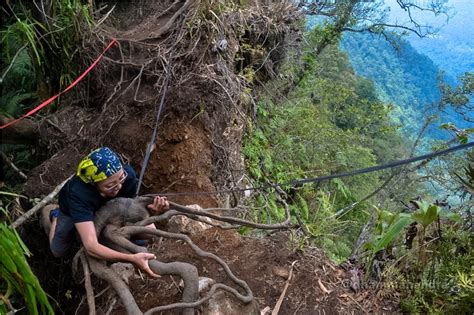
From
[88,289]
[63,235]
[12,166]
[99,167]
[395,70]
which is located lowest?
[12,166]

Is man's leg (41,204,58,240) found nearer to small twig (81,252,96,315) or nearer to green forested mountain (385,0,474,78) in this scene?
small twig (81,252,96,315)

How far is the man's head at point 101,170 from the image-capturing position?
106 inches

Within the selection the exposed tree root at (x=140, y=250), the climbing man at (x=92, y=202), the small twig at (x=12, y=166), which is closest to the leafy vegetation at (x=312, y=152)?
the exposed tree root at (x=140, y=250)

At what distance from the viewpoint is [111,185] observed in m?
2.79

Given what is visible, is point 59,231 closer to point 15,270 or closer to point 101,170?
point 101,170

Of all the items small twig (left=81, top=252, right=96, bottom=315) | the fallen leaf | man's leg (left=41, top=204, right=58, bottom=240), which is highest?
the fallen leaf

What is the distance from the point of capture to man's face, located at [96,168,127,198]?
275 cm

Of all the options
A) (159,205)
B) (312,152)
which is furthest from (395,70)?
(159,205)

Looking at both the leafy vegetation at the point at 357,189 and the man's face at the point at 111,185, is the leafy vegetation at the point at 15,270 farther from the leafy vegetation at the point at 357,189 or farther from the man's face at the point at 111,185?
the leafy vegetation at the point at 357,189

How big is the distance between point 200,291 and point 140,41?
3312 mm

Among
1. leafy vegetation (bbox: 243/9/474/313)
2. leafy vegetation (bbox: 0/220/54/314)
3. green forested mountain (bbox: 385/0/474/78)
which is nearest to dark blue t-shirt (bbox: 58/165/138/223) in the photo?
leafy vegetation (bbox: 0/220/54/314)

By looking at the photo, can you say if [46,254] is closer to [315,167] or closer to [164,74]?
[164,74]

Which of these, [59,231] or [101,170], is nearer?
[101,170]

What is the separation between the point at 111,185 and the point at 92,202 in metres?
0.20
